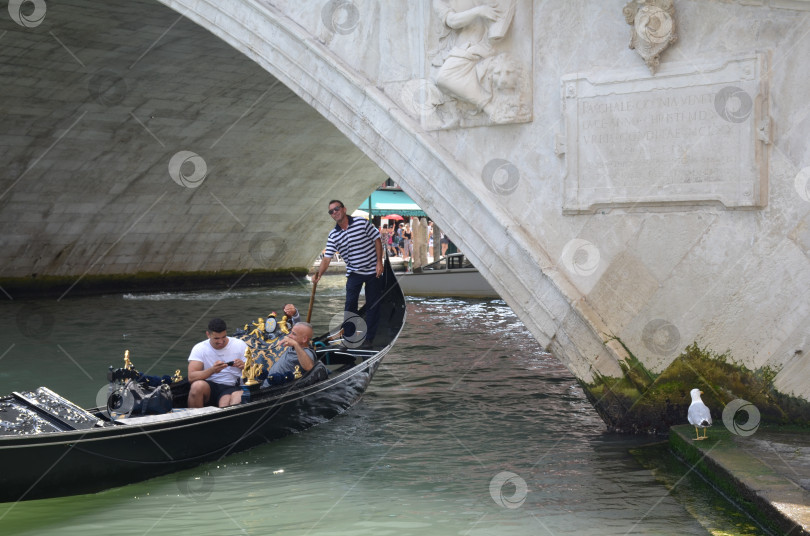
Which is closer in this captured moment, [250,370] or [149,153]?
[250,370]

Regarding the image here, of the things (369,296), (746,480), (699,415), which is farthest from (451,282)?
(746,480)

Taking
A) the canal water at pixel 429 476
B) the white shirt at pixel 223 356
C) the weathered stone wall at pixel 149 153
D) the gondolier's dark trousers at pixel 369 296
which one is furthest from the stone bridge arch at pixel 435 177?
the weathered stone wall at pixel 149 153

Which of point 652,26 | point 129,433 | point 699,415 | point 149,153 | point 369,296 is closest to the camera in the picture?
point 129,433

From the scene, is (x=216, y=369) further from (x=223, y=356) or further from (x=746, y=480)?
(x=746, y=480)

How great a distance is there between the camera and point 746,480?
344 centimetres

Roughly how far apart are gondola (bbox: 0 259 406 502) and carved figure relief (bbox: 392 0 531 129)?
56.6 inches

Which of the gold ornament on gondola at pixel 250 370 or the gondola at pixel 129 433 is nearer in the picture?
the gondola at pixel 129 433

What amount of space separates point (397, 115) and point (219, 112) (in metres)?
6.62

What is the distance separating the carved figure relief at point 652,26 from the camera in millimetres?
4293

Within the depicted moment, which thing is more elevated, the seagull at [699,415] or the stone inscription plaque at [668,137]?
the stone inscription plaque at [668,137]

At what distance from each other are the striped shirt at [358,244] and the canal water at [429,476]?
0.79 meters

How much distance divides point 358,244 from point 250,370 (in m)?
1.45

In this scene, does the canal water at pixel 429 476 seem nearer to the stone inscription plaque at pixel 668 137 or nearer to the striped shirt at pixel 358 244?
the striped shirt at pixel 358 244

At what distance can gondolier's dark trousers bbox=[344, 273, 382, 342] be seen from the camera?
19.7 feet
